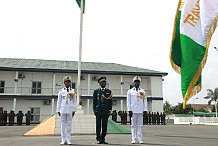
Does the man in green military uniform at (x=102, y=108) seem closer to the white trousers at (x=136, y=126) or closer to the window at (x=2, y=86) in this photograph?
the white trousers at (x=136, y=126)

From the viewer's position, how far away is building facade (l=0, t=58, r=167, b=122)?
1123 inches

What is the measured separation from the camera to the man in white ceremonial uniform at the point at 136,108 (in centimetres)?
672

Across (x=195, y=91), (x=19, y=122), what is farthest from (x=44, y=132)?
(x=19, y=122)

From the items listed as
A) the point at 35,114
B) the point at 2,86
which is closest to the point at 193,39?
the point at 35,114

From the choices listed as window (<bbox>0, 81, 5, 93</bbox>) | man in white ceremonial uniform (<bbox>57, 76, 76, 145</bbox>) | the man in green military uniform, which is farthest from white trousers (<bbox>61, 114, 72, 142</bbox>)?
window (<bbox>0, 81, 5, 93</bbox>)

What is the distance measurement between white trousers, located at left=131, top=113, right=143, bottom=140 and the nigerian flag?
1.48 metres

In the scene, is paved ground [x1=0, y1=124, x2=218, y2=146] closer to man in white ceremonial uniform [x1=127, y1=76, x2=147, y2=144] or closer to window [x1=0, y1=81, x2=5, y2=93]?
man in white ceremonial uniform [x1=127, y1=76, x2=147, y2=144]

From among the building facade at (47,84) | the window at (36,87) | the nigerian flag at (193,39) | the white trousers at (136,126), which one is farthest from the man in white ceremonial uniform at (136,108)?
the window at (36,87)

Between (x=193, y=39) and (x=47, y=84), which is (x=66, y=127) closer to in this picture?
(x=193, y=39)

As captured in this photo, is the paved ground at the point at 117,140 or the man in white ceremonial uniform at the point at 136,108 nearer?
the paved ground at the point at 117,140

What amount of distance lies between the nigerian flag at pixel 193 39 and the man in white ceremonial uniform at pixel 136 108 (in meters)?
1.22

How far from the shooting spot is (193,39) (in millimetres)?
5848

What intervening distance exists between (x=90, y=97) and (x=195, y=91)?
80.4ft

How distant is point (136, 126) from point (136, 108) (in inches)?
19.2
